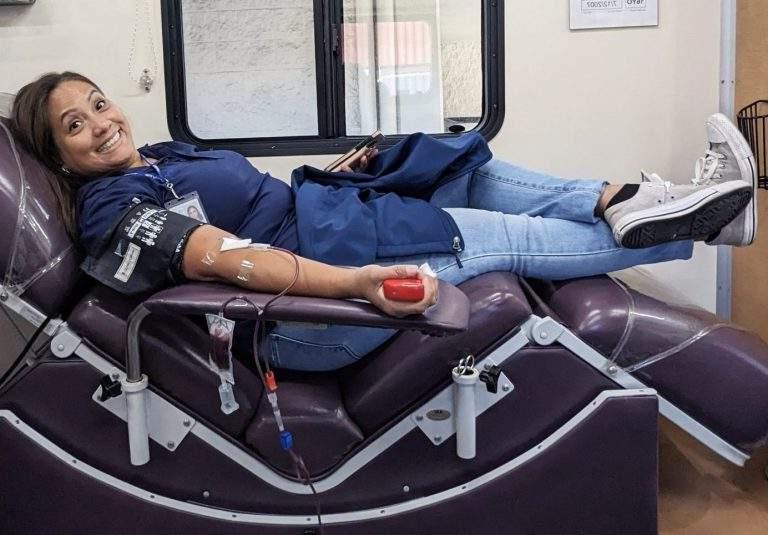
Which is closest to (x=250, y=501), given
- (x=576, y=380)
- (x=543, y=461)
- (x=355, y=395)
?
(x=355, y=395)

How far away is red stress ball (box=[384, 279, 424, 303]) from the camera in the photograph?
1046 millimetres

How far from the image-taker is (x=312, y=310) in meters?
1.08

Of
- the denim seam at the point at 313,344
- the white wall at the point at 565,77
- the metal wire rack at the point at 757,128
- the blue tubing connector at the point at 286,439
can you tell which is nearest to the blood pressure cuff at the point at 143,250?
the denim seam at the point at 313,344

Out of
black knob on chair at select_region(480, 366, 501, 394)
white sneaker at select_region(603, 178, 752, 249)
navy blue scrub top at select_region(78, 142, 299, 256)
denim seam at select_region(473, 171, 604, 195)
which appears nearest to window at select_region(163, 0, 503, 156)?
denim seam at select_region(473, 171, 604, 195)

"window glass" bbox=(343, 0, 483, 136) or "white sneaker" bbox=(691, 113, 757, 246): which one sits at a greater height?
"window glass" bbox=(343, 0, 483, 136)

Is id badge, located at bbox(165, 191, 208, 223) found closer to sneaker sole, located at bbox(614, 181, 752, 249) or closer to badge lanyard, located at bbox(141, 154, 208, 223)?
badge lanyard, located at bbox(141, 154, 208, 223)

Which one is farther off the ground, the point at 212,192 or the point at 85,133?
the point at 85,133

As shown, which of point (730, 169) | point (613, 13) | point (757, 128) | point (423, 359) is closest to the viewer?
point (423, 359)

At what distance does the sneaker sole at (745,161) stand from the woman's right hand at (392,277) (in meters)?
0.89

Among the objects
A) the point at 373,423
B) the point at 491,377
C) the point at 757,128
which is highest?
the point at 757,128

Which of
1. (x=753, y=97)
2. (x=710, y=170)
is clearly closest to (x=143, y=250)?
(x=710, y=170)

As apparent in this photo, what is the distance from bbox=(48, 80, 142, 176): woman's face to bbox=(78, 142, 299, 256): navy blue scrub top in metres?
0.07

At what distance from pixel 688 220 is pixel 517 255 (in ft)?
1.24

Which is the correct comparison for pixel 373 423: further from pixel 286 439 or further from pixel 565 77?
pixel 565 77
